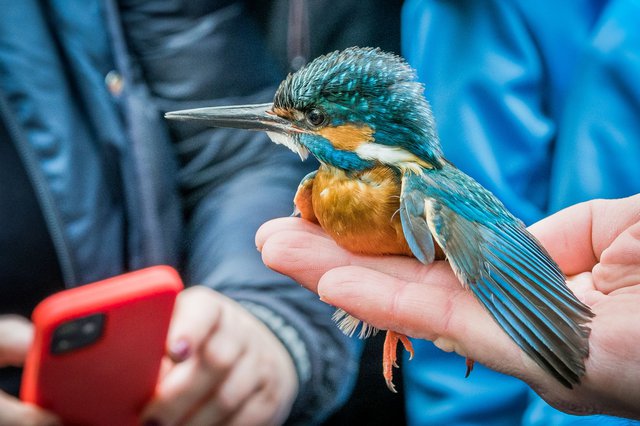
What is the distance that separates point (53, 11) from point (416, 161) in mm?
449

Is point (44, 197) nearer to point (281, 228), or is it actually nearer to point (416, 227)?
point (281, 228)

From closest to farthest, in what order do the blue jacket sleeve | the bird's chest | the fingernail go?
the bird's chest → the fingernail → the blue jacket sleeve

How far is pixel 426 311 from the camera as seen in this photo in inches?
14.8

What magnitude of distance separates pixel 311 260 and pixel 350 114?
0.11 metres

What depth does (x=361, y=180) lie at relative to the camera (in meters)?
0.45

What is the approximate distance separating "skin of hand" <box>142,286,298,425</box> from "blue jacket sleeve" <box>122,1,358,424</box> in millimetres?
23

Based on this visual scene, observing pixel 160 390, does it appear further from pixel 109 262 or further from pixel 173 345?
pixel 109 262

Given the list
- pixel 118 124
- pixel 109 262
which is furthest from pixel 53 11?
pixel 109 262

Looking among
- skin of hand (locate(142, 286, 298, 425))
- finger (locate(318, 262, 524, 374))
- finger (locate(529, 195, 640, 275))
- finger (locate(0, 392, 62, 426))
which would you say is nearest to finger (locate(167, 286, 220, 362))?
skin of hand (locate(142, 286, 298, 425))

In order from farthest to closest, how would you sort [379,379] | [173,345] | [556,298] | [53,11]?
[379,379], [53,11], [173,345], [556,298]

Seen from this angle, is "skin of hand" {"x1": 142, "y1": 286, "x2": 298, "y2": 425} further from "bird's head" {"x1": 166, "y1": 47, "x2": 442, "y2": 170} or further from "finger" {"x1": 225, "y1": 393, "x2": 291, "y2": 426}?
"bird's head" {"x1": 166, "y1": 47, "x2": 442, "y2": 170}

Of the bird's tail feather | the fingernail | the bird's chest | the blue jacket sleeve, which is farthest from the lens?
the blue jacket sleeve

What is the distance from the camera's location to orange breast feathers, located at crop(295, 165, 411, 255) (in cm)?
43

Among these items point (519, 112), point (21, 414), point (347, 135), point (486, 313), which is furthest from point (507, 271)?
point (21, 414)
